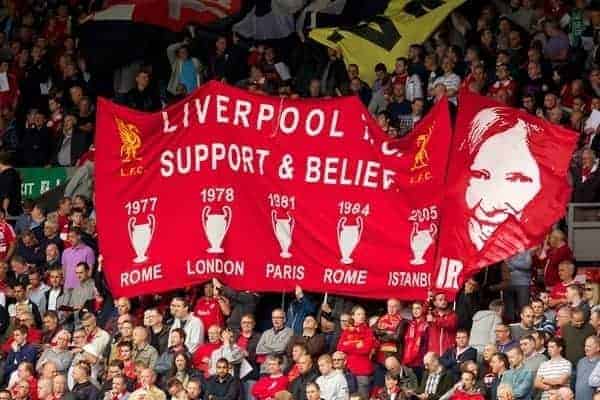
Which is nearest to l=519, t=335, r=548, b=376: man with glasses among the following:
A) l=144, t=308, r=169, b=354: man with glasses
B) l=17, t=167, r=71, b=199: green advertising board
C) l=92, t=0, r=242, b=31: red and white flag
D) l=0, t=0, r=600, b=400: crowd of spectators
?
l=0, t=0, r=600, b=400: crowd of spectators

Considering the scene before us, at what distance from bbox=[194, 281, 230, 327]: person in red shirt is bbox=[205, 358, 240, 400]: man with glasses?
1170 mm

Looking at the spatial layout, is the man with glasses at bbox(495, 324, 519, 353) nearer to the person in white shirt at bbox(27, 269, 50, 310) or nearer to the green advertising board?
the person in white shirt at bbox(27, 269, 50, 310)

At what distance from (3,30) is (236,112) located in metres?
9.97

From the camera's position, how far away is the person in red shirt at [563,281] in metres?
24.0

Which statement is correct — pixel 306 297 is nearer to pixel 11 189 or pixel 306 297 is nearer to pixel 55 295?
pixel 55 295

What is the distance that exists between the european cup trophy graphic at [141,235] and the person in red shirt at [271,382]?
209 centimetres

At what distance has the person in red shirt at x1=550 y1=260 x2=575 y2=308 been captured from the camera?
24016 millimetres

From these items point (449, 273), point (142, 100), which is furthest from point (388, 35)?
point (449, 273)

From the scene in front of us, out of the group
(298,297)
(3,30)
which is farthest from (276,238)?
(3,30)

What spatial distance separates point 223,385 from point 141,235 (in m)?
2.20

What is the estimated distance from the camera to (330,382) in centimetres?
2400

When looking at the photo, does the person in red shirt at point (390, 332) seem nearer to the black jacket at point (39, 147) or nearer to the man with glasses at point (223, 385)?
the man with glasses at point (223, 385)

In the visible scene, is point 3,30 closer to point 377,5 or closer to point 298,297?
point 377,5

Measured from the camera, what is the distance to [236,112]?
83.9ft
